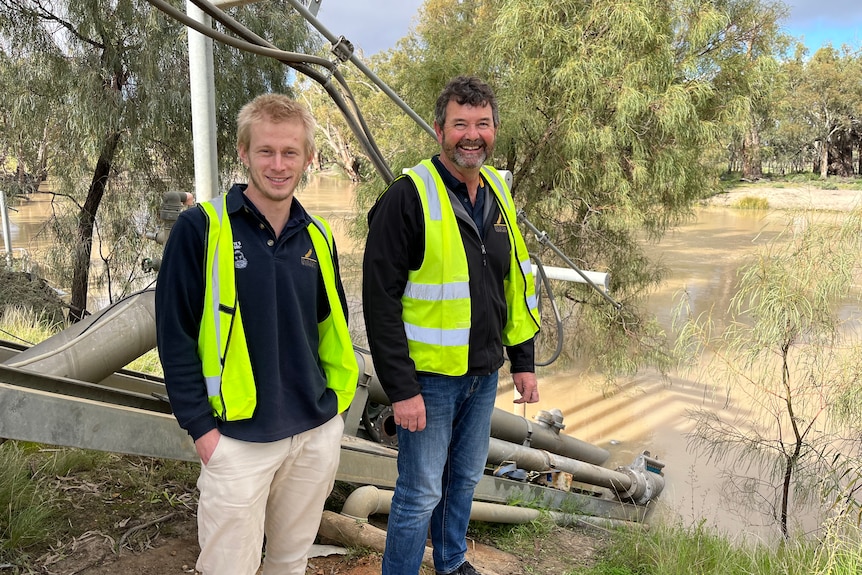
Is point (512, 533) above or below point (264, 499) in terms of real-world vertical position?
below

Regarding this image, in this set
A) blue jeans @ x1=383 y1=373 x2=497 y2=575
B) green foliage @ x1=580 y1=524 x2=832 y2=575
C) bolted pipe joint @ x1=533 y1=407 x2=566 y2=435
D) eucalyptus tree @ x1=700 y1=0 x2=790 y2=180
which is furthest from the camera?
eucalyptus tree @ x1=700 y1=0 x2=790 y2=180

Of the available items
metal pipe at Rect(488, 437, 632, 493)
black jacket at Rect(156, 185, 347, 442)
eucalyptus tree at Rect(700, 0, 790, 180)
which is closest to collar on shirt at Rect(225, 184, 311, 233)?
black jacket at Rect(156, 185, 347, 442)

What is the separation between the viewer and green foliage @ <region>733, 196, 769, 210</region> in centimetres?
2484

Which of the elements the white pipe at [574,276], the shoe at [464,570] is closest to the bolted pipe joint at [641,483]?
the white pipe at [574,276]

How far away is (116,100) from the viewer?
277 inches

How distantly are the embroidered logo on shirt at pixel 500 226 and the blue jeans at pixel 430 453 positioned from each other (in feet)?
1.63

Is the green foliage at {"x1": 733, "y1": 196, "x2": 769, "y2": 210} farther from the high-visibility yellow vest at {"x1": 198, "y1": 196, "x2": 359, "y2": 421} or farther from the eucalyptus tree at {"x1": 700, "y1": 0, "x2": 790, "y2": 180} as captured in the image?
the high-visibility yellow vest at {"x1": 198, "y1": 196, "x2": 359, "y2": 421}

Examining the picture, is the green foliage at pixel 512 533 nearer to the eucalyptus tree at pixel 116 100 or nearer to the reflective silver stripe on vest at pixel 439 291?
the reflective silver stripe on vest at pixel 439 291

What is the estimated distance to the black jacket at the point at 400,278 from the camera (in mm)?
1960

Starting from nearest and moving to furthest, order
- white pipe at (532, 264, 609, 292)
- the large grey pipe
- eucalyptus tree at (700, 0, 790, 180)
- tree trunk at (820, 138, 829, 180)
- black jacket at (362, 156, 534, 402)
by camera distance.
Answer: black jacket at (362, 156, 534, 402), the large grey pipe, white pipe at (532, 264, 609, 292), eucalyptus tree at (700, 0, 790, 180), tree trunk at (820, 138, 829, 180)

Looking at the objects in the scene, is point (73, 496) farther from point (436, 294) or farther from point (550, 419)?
point (550, 419)

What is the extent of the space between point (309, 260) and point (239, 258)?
0.65 feet

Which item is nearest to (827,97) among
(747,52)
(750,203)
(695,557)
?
(750,203)

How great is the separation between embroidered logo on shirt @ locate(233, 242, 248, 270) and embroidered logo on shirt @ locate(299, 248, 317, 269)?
16cm
